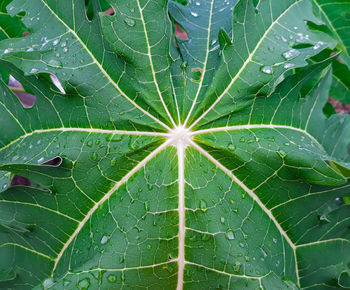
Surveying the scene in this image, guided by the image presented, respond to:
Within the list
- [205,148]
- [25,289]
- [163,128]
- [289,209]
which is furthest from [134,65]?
[25,289]

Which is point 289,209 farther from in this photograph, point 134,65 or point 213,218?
point 134,65

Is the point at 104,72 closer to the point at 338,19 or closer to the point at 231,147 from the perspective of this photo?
the point at 231,147

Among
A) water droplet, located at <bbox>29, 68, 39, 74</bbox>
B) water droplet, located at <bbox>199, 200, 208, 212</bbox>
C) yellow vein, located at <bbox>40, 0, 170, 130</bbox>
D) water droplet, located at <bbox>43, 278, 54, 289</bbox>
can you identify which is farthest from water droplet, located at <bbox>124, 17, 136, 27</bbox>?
water droplet, located at <bbox>43, 278, 54, 289</bbox>

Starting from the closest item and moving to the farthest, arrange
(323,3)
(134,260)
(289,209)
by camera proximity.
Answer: (134,260) < (289,209) < (323,3)

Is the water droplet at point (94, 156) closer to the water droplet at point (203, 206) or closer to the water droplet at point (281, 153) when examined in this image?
the water droplet at point (203, 206)

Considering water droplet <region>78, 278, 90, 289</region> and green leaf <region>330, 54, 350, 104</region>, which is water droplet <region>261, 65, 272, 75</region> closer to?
water droplet <region>78, 278, 90, 289</region>

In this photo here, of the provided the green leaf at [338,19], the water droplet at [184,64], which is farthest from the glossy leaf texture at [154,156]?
the green leaf at [338,19]

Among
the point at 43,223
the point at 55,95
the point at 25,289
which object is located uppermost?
the point at 55,95

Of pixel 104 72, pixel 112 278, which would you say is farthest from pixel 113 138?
pixel 112 278
